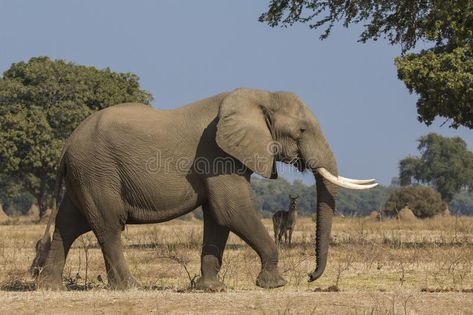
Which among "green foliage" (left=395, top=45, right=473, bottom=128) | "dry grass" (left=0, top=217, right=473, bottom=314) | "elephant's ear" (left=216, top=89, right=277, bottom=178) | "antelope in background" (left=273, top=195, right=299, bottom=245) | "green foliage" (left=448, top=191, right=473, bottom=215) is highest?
"green foliage" (left=448, top=191, right=473, bottom=215)

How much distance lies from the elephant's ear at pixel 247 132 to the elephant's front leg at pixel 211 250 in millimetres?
947

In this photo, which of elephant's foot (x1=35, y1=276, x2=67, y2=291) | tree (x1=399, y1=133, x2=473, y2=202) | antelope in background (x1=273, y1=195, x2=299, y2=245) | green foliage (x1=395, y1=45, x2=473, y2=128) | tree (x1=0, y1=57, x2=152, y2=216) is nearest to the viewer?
elephant's foot (x1=35, y1=276, x2=67, y2=291)

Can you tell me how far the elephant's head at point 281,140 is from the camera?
11711 millimetres

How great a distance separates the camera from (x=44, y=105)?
1908 inches

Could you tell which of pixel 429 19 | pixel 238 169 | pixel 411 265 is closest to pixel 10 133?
pixel 429 19

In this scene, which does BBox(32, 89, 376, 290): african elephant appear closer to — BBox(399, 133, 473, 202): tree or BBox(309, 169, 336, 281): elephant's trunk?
BBox(309, 169, 336, 281): elephant's trunk

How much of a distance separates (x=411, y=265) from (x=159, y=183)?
614 cm

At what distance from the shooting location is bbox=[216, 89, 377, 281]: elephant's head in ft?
38.4

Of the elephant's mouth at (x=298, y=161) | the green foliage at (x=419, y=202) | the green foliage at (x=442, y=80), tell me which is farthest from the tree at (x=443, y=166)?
the elephant's mouth at (x=298, y=161)

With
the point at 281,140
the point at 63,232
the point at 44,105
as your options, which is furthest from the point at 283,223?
the point at 44,105

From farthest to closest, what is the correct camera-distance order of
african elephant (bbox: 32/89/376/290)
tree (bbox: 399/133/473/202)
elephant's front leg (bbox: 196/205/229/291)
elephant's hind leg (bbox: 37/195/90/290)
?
1. tree (bbox: 399/133/473/202)
2. elephant's hind leg (bbox: 37/195/90/290)
3. elephant's front leg (bbox: 196/205/229/291)
4. african elephant (bbox: 32/89/376/290)

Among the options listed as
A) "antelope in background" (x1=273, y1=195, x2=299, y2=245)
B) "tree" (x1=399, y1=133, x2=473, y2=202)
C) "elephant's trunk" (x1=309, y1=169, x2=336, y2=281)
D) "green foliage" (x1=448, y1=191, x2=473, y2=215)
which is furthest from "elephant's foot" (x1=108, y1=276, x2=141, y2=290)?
"green foliage" (x1=448, y1=191, x2=473, y2=215)

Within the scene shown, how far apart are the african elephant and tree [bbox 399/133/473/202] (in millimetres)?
79983

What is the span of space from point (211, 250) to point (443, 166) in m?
83.9
